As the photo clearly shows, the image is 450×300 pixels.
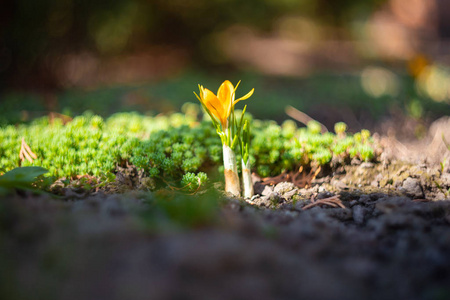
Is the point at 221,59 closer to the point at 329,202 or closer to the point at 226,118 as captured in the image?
the point at 226,118

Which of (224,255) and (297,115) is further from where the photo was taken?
(297,115)

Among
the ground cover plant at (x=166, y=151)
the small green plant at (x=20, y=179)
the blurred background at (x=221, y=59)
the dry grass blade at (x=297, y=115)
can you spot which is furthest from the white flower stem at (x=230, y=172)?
the blurred background at (x=221, y=59)

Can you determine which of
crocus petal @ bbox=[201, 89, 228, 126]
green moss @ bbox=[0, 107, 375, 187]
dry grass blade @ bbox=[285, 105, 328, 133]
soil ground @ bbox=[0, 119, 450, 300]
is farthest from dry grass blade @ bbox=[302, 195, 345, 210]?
dry grass blade @ bbox=[285, 105, 328, 133]

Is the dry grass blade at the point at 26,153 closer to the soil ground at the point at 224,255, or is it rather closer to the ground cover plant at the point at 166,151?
the ground cover plant at the point at 166,151

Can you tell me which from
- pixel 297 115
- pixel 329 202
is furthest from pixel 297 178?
pixel 297 115

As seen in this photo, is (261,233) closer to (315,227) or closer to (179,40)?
(315,227)

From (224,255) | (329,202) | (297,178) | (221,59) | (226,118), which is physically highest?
(221,59)

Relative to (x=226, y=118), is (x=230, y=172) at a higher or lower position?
lower

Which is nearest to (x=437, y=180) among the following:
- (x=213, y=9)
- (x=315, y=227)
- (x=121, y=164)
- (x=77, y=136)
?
(x=315, y=227)
